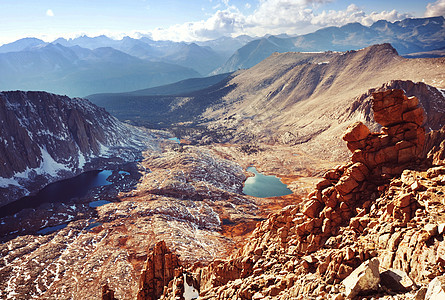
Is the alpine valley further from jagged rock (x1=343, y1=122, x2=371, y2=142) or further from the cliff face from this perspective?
the cliff face

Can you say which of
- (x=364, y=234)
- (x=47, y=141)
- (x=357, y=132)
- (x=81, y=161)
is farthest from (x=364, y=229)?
(x=47, y=141)

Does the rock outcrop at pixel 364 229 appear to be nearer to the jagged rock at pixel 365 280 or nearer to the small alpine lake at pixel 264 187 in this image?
the jagged rock at pixel 365 280

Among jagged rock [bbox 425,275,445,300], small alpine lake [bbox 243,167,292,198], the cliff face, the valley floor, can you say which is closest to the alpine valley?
jagged rock [bbox 425,275,445,300]

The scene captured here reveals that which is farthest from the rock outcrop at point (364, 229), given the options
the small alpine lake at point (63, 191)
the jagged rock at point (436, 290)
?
the small alpine lake at point (63, 191)

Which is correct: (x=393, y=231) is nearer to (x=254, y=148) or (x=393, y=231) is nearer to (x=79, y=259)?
(x=79, y=259)

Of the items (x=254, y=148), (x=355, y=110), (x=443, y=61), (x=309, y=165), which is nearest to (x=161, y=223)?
(x=309, y=165)

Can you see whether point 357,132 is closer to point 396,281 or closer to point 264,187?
point 396,281
